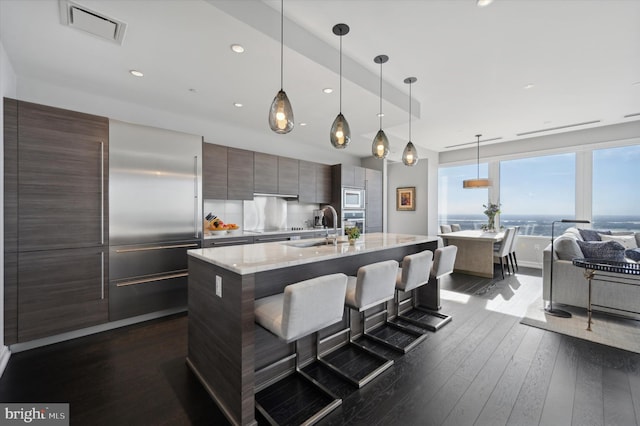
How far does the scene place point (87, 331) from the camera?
112 inches

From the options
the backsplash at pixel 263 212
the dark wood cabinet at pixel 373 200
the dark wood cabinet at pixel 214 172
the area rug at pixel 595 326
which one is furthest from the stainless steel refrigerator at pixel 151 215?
the area rug at pixel 595 326

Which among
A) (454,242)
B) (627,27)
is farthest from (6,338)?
(454,242)

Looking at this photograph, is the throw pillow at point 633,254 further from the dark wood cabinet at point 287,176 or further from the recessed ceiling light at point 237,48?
the recessed ceiling light at point 237,48

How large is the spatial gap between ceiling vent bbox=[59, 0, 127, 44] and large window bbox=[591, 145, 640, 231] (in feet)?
26.0

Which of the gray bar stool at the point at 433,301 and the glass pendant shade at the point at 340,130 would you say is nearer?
the glass pendant shade at the point at 340,130

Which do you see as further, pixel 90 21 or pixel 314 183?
pixel 314 183

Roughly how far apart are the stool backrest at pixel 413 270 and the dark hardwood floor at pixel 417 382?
23.4 inches

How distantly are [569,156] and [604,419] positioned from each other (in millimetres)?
5995

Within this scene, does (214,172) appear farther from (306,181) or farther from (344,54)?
(344,54)

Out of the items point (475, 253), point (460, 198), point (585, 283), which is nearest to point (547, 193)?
point (460, 198)

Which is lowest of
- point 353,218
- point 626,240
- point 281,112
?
point 626,240

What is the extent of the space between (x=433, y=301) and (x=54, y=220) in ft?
13.8

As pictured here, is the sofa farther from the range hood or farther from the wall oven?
the range hood

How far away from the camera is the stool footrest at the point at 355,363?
2098mm
